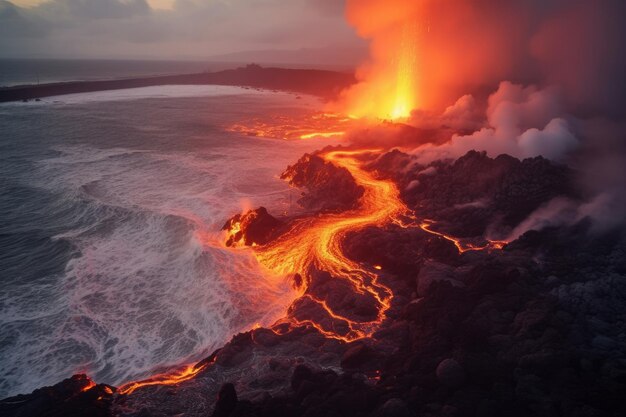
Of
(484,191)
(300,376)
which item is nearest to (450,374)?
(300,376)

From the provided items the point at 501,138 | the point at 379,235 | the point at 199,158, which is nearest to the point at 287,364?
the point at 379,235

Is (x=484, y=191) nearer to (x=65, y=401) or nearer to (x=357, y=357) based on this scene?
(x=357, y=357)

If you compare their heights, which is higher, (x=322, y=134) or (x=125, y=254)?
(x=322, y=134)

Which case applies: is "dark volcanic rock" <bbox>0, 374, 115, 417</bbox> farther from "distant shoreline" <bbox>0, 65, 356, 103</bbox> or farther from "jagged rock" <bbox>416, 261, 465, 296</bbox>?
"distant shoreline" <bbox>0, 65, 356, 103</bbox>

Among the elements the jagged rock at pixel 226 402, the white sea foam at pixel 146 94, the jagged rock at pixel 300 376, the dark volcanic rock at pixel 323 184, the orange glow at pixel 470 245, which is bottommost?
the jagged rock at pixel 226 402

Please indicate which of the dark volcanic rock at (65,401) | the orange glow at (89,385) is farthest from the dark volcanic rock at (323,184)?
the dark volcanic rock at (65,401)

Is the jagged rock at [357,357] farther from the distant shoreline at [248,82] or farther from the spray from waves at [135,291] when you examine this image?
the distant shoreline at [248,82]
